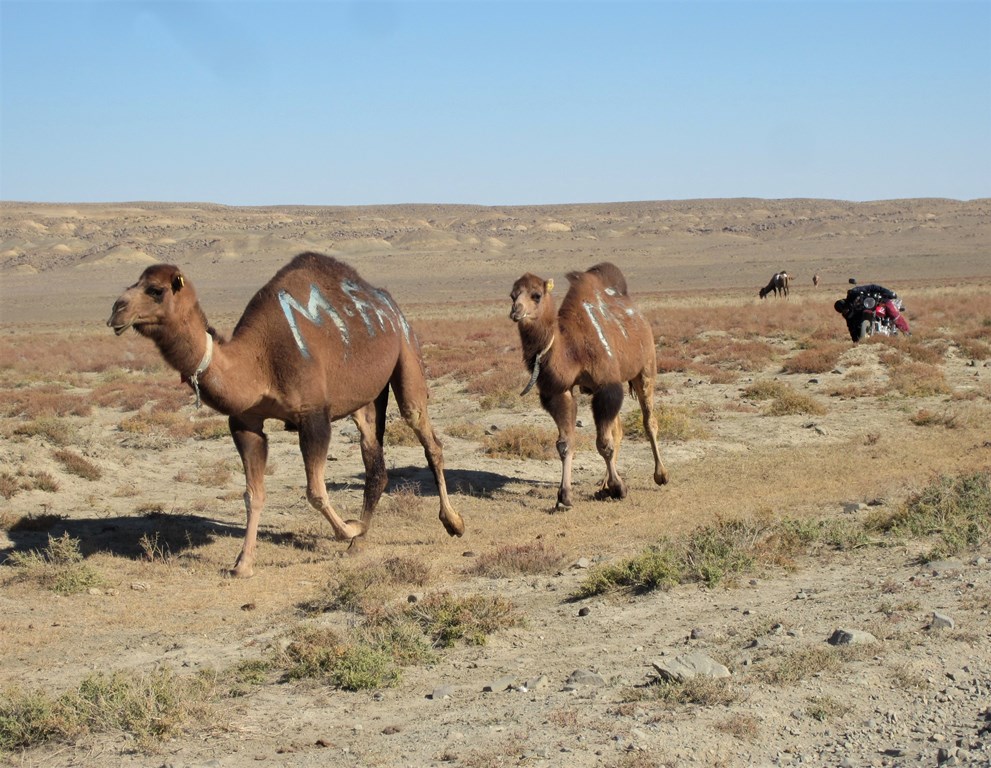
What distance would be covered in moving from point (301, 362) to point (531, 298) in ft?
9.44

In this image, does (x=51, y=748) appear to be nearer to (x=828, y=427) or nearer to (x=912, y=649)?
(x=912, y=649)

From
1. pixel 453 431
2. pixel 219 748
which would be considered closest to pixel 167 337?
pixel 219 748

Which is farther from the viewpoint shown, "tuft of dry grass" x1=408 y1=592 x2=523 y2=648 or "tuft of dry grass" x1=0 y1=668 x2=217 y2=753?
"tuft of dry grass" x1=408 y1=592 x2=523 y2=648

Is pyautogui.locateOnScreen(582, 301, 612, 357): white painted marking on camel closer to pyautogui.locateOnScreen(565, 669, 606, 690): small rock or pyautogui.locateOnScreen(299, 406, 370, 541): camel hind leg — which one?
pyautogui.locateOnScreen(299, 406, 370, 541): camel hind leg

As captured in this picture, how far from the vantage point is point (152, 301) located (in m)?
8.63

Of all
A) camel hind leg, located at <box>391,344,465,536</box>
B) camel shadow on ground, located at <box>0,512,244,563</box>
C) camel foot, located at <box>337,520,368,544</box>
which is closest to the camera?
camel shadow on ground, located at <box>0,512,244,563</box>

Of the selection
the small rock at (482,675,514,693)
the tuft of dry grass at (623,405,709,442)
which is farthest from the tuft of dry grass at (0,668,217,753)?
the tuft of dry grass at (623,405,709,442)

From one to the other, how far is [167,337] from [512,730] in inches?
178

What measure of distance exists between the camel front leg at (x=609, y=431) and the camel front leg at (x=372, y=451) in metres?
2.39

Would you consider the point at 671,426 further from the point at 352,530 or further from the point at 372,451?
the point at 352,530

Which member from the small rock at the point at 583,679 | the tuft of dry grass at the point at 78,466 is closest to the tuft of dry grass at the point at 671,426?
the tuft of dry grass at the point at 78,466

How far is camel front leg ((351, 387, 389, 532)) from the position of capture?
35.5ft

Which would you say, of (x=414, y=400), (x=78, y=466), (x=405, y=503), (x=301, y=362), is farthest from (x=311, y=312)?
(x=78, y=466)

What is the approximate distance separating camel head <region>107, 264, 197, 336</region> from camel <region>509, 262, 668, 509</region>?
3.48 metres
